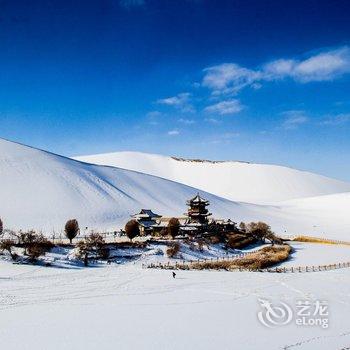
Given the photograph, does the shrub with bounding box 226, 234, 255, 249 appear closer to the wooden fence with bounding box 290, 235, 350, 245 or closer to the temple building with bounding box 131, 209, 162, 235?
the wooden fence with bounding box 290, 235, 350, 245

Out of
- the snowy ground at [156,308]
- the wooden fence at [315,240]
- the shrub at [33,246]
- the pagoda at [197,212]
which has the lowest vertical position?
the snowy ground at [156,308]

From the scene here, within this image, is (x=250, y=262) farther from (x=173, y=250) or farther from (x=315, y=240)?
(x=315, y=240)

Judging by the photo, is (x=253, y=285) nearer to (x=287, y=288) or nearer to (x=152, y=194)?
(x=287, y=288)

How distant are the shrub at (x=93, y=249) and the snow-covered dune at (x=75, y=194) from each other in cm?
2423

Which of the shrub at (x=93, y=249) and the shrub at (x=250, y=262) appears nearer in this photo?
the shrub at (x=93, y=249)

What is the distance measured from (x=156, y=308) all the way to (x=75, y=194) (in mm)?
64310

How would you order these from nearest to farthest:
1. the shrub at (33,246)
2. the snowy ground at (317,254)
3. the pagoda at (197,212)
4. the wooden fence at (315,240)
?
the shrub at (33,246) → the snowy ground at (317,254) → the wooden fence at (315,240) → the pagoda at (197,212)

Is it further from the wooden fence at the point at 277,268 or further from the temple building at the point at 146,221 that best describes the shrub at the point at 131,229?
the temple building at the point at 146,221

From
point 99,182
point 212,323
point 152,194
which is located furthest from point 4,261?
point 152,194

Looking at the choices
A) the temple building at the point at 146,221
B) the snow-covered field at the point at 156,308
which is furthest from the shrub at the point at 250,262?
the temple building at the point at 146,221

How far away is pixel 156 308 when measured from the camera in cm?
2734

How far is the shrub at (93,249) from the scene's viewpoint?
43.8 m

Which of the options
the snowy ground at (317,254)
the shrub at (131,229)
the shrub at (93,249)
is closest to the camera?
the shrub at (93,249)

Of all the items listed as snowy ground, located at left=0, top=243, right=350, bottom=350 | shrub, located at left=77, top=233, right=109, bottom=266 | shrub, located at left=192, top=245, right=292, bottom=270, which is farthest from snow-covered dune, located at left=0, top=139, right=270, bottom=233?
snowy ground, located at left=0, top=243, right=350, bottom=350
